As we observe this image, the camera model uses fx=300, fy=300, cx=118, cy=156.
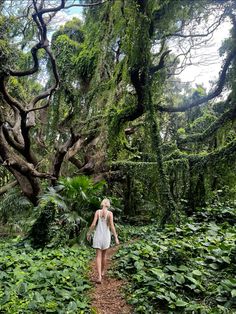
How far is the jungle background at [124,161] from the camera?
14.1 feet

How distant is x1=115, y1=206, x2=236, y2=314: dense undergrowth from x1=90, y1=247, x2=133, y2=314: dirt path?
5.2 inches

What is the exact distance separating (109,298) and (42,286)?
103 cm

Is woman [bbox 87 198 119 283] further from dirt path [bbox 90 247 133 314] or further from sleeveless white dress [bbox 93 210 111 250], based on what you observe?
dirt path [bbox 90 247 133 314]

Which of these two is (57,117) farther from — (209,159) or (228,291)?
(228,291)

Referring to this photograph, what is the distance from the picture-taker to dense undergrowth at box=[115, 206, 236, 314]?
371 cm

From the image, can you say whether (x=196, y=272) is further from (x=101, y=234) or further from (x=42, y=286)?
(x=42, y=286)

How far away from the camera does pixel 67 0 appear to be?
7863 millimetres

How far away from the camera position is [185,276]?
14.0 ft

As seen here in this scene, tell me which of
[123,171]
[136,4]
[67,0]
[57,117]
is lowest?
[123,171]

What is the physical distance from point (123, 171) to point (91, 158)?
173 cm

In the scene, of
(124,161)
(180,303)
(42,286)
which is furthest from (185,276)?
(124,161)

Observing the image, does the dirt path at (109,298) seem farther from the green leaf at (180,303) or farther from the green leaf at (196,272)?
the green leaf at (196,272)

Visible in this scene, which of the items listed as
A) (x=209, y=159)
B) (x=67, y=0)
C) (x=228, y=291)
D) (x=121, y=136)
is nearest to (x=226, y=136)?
(x=209, y=159)

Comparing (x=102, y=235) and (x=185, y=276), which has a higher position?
(x=102, y=235)
